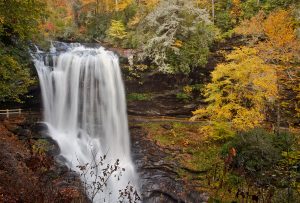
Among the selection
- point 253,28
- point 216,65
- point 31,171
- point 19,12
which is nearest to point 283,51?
point 253,28

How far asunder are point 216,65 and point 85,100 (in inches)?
406

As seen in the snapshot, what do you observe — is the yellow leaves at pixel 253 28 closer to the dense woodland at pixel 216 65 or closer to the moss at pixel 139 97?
the dense woodland at pixel 216 65

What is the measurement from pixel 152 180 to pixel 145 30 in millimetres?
12475

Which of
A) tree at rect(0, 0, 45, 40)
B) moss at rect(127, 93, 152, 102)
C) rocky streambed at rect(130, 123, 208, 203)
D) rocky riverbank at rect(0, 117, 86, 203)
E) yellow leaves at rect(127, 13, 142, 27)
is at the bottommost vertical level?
rocky streambed at rect(130, 123, 208, 203)

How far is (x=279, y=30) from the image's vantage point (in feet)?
64.3

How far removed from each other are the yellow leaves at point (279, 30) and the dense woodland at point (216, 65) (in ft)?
0.21

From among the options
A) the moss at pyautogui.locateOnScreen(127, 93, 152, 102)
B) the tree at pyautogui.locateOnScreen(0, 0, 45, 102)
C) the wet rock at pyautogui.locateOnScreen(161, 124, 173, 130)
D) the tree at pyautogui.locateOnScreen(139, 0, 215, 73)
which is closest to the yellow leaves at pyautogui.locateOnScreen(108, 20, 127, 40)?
the tree at pyautogui.locateOnScreen(139, 0, 215, 73)

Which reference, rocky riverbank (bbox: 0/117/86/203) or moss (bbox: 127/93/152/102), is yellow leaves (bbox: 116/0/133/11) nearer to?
moss (bbox: 127/93/152/102)

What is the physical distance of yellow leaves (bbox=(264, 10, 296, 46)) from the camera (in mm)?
18433

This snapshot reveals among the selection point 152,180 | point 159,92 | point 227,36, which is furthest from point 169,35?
point 152,180

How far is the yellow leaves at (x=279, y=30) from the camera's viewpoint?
18433 mm

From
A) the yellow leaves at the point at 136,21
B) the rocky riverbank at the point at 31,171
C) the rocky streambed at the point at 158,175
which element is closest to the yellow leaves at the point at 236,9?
the yellow leaves at the point at 136,21

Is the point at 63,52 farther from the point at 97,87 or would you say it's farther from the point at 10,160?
the point at 10,160

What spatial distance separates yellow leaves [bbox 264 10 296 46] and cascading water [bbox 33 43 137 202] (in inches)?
426
